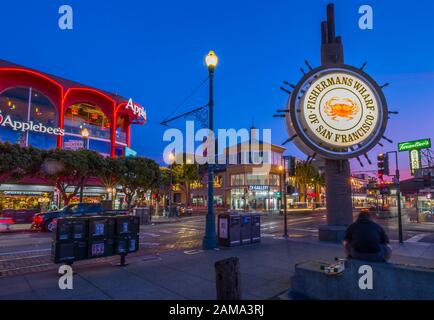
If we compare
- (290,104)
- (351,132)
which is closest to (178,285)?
(290,104)

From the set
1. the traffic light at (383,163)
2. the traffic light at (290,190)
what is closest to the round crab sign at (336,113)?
the traffic light at (383,163)

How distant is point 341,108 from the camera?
43.3 ft

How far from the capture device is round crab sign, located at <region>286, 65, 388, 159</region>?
43.3ft

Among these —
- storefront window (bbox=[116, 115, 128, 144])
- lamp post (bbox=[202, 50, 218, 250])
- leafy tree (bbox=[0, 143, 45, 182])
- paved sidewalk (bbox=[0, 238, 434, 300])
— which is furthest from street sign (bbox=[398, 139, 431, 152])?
storefront window (bbox=[116, 115, 128, 144])

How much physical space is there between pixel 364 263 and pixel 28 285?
724cm

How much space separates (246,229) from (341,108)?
6.88m

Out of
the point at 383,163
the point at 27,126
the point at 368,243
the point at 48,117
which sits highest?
the point at 48,117

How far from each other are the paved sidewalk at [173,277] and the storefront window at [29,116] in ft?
104

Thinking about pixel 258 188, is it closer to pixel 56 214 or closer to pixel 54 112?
pixel 54 112

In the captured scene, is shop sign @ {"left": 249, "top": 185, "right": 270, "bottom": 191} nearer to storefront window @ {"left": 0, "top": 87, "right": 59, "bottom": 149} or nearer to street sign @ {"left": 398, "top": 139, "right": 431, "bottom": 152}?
street sign @ {"left": 398, "top": 139, "right": 431, "bottom": 152}

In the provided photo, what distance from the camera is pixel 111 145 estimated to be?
43.4 meters

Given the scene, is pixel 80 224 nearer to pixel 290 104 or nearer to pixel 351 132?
pixel 290 104

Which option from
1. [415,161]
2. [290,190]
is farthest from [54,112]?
[415,161]

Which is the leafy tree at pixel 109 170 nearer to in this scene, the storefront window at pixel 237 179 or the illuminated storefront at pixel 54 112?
the illuminated storefront at pixel 54 112
